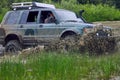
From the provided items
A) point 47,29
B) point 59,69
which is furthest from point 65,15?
point 59,69

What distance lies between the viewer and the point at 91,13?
1236 inches

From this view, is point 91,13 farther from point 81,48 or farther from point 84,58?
point 84,58

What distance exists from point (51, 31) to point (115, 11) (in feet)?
55.5

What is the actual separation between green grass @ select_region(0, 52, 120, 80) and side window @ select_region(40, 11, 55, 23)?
670 centimetres

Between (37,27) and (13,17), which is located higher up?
(37,27)

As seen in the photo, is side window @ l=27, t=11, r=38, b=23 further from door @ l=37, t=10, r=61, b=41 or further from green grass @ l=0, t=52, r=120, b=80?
green grass @ l=0, t=52, r=120, b=80

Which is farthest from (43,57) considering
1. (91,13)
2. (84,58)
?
(91,13)

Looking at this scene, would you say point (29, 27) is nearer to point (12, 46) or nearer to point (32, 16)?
point (32, 16)

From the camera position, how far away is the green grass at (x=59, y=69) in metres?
8.53

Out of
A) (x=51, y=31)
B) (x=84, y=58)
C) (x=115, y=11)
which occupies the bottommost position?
(x=115, y=11)

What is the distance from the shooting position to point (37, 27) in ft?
54.7

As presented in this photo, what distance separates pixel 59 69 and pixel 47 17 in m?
8.31

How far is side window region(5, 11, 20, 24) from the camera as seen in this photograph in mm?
17586

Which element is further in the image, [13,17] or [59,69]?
[13,17]
